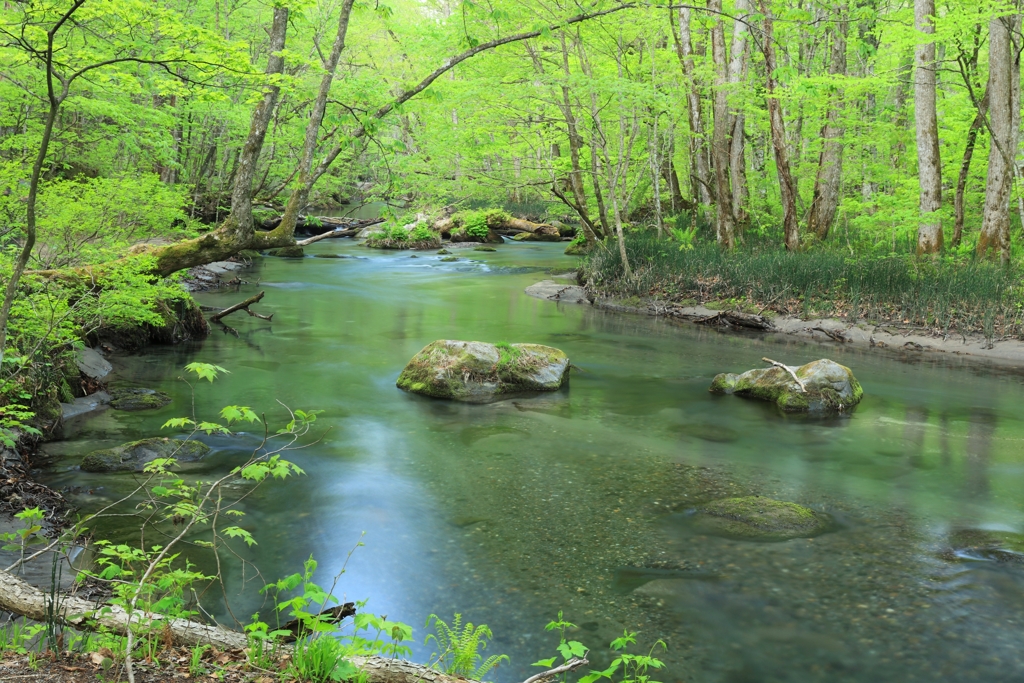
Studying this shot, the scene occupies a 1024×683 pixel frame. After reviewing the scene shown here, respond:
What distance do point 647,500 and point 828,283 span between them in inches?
378

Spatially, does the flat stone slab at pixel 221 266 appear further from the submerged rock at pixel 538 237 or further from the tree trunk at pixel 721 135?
the submerged rock at pixel 538 237

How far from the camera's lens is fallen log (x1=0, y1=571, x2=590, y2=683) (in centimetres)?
287

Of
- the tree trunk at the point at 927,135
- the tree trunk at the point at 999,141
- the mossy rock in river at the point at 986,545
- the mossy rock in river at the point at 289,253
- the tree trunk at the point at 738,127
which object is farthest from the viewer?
the mossy rock in river at the point at 289,253

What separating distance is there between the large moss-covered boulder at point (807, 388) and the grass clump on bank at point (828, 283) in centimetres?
400

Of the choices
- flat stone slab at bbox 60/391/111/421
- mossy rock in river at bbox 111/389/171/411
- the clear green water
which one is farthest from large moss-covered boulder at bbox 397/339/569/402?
flat stone slab at bbox 60/391/111/421

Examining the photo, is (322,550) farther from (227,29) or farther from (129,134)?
(227,29)

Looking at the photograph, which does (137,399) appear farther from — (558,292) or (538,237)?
(538,237)

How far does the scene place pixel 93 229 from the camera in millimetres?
8781

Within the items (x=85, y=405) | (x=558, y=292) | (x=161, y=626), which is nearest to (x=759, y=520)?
(x=161, y=626)

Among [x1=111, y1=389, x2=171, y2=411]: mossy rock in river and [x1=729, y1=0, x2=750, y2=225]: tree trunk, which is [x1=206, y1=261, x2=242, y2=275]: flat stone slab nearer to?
[x1=111, y1=389, x2=171, y2=411]: mossy rock in river

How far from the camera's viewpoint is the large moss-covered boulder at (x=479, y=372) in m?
9.77

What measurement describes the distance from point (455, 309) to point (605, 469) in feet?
32.3

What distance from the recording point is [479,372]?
9.86 meters

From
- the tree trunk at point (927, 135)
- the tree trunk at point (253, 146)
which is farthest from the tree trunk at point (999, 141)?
the tree trunk at point (253, 146)
